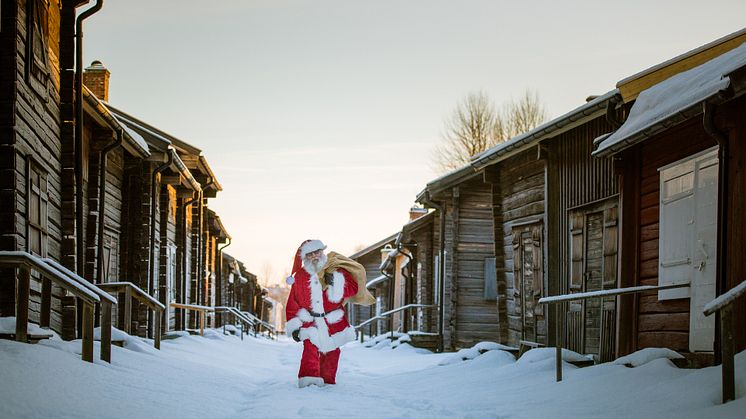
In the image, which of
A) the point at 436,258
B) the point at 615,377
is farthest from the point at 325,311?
the point at 436,258

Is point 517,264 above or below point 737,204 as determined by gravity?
below

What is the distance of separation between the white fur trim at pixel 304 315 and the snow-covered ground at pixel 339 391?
78 cm

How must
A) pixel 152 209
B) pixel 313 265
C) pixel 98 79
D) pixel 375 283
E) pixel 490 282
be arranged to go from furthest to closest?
pixel 375 283, pixel 490 282, pixel 98 79, pixel 152 209, pixel 313 265

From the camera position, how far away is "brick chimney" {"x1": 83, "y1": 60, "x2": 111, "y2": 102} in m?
20.3

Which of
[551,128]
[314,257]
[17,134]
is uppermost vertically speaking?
[551,128]

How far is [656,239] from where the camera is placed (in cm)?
1116

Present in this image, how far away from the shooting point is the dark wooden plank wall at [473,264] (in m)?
22.1

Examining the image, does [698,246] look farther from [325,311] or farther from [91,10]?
[91,10]

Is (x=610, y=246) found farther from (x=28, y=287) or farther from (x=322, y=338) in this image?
(x=28, y=287)

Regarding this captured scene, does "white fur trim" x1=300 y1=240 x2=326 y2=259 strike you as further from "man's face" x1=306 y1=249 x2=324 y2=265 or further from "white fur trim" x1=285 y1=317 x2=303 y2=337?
"white fur trim" x1=285 y1=317 x2=303 y2=337

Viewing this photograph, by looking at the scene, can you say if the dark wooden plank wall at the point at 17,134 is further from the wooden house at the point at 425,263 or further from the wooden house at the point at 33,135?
the wooden house at the point at 425,263

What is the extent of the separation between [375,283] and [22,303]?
3201cm

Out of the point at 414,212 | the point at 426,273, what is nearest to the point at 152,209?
the point at 426,273

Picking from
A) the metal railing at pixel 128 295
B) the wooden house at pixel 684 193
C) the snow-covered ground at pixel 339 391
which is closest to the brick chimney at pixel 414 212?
the snow-covered ground at pixel 339 391
